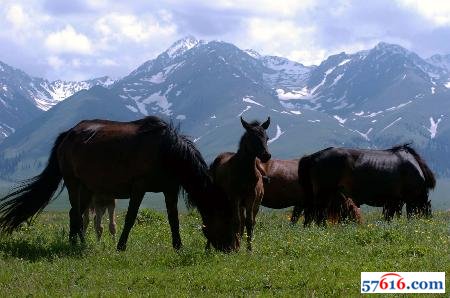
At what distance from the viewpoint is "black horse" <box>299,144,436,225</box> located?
70.5 feet

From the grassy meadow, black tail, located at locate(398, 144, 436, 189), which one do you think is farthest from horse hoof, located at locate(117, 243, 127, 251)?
black tail, located at locate(398, 144, 436, 189)

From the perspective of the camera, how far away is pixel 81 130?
16.6 metres

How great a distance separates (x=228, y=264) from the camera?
12641 millimetres

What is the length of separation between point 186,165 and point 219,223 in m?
1.71

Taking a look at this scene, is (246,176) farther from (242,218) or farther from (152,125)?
(152,125)

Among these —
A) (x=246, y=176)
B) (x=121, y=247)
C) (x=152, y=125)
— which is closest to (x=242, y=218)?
(x=246, y=176)

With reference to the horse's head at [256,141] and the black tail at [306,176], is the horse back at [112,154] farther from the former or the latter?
the black tail at [306,176]

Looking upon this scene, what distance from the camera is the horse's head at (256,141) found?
15.1 metres

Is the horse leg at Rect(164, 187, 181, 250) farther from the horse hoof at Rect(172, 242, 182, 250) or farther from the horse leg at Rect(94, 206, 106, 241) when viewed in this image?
the horse leg at Rect(94, 206, 106, 241)

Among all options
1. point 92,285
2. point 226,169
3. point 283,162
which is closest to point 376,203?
point 283,162

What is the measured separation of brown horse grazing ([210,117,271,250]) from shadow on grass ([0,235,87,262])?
4104 mm

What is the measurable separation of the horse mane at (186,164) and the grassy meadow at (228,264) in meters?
1.66

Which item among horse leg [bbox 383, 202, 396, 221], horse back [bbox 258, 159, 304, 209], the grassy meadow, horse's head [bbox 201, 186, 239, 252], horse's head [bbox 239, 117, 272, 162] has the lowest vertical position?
the grassy meadow

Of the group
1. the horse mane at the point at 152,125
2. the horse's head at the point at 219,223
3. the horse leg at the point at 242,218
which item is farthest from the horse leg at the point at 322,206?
the horse mane at the point at 152,125
